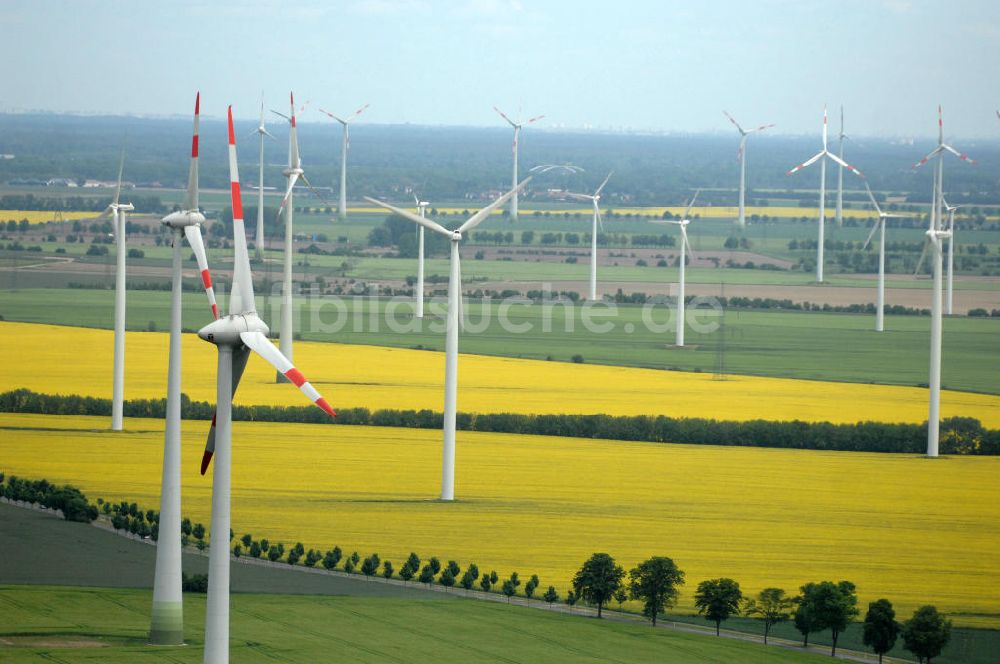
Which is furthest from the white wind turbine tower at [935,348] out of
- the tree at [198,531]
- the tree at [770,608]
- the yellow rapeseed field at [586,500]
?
the tree at [198,531]

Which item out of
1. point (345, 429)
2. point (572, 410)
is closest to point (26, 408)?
point (345, 429)

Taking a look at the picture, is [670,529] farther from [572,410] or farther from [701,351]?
[701,351]

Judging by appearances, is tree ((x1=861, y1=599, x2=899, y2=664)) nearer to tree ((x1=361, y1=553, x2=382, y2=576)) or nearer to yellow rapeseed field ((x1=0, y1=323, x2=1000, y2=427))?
tree ((x1=361, y1=553, x2=382, y2=576))

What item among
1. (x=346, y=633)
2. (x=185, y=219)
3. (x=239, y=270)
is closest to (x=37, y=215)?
(x=185, y=219)

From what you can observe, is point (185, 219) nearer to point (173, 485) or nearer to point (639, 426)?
point (173, 485)

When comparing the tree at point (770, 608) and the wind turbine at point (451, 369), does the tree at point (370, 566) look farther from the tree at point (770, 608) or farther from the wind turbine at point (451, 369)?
the tree at point (770, 608)
